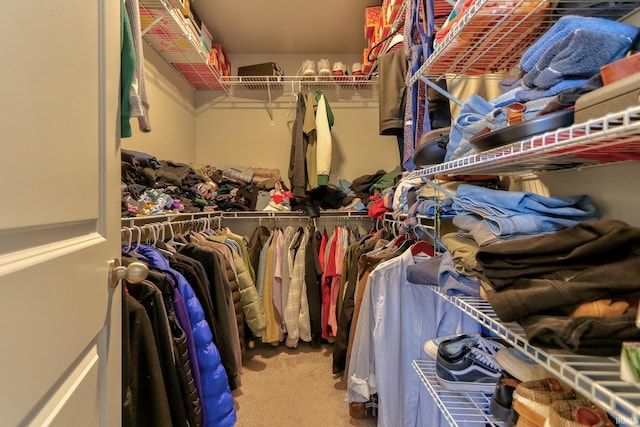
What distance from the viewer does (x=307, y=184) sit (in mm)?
2559

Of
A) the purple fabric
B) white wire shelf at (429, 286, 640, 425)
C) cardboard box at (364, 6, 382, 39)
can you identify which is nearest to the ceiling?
cardboard box at (364, 6, 382, 39)

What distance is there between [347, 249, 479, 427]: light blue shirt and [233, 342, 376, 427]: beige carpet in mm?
517

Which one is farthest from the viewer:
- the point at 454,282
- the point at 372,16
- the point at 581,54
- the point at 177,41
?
the point at 372,16

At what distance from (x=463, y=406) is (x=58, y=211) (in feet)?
3.39

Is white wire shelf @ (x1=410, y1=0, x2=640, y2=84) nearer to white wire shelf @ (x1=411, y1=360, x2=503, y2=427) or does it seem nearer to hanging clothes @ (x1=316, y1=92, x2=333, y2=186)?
white wire shelf @ (x1=411, y1=360, x2=503, y2=427)

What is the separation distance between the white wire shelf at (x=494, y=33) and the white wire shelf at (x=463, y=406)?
0.97m

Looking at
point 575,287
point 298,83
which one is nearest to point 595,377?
point 575,287

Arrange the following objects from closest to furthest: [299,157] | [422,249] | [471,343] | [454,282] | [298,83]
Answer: [454,282]
[471,343]
[422,249]
[299,157]
[298,83]

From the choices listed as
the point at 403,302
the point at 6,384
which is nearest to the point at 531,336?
the point at 6,384

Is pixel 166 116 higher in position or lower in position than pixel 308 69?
lower

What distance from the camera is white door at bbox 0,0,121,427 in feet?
1.18

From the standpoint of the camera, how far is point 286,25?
8.36ft

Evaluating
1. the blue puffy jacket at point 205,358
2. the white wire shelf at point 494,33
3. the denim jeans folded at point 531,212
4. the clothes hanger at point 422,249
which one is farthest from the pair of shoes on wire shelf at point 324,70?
the denim jeans folded at point 531,212

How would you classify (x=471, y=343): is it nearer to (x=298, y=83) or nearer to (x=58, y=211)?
(x=58, y=211)
